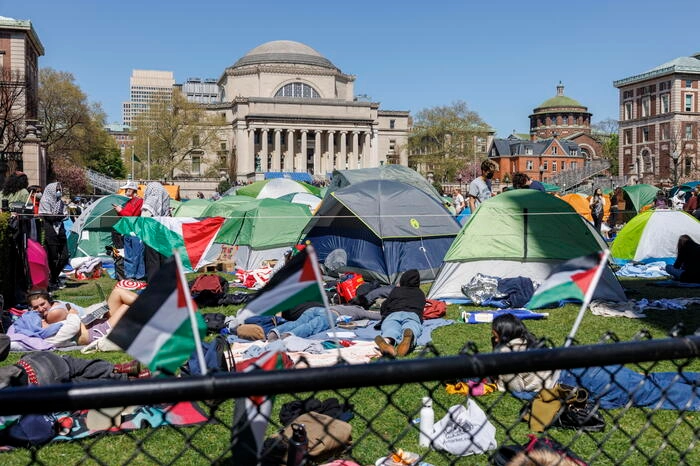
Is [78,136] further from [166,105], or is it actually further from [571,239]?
[571,239]

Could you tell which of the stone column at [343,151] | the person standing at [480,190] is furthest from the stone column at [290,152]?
the person standing at [480,190]

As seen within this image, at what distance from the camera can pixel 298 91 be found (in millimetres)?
92875

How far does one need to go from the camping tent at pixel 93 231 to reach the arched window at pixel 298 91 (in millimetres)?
75420

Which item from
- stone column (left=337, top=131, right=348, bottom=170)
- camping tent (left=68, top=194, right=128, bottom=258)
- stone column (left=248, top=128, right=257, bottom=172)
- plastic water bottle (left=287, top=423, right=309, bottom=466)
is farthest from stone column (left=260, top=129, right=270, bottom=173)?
Answer: plastic water bottle (left=287, top=423, right=309, bottom=466)

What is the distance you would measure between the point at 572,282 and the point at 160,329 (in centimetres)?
144

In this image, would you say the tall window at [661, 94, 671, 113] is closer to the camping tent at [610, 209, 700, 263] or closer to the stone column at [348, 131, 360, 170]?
the stone column at [348, 131, 360, 170]

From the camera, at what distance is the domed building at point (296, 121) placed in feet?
276

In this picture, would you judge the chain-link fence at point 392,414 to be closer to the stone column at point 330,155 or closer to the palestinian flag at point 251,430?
the palestinian flag at point 251,430

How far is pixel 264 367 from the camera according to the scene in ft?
7.52

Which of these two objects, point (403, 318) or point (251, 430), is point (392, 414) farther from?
point (251, 430)

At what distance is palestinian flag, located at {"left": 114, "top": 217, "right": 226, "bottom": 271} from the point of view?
42.2 ft

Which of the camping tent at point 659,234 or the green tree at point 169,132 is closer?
the camping tent at point 659,234

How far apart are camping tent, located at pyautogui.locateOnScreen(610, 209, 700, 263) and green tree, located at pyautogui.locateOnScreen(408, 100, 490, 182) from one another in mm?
59132

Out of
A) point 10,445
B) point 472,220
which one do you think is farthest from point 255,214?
point 10,445
